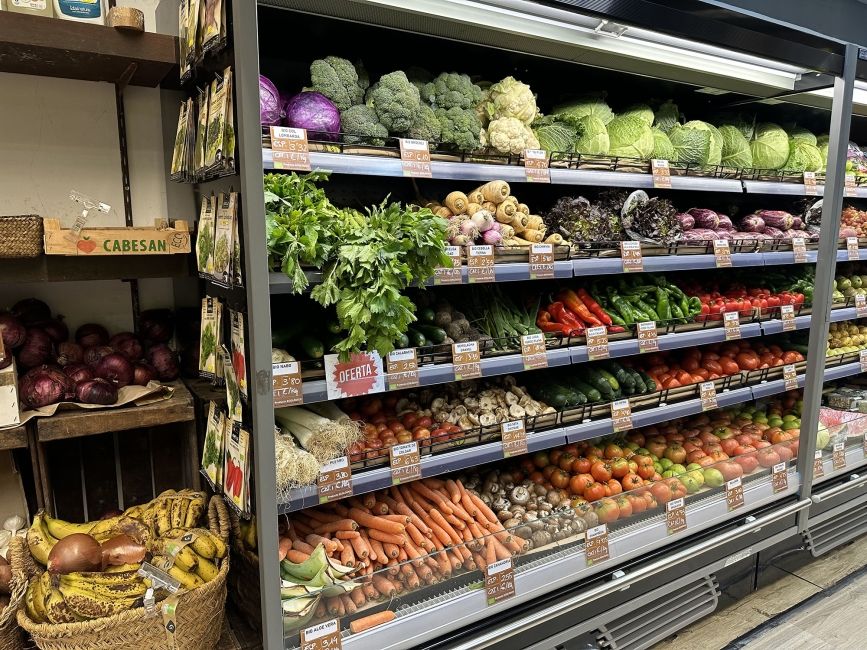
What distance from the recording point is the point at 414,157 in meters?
1.93

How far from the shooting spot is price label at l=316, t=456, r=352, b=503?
179 cm

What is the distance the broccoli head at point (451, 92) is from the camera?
2.17m

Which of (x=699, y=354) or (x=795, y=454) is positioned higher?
(x=699, y=354)

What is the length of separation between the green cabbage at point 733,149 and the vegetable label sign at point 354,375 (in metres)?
2.34

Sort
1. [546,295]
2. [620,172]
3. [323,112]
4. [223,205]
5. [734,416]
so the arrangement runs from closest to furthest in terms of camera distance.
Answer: [223,205] < [323,112] < [620,172] < [546,295] < [734,416]

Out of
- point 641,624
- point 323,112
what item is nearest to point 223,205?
point 323,112

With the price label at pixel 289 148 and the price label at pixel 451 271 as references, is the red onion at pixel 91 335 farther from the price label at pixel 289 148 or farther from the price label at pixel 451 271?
the price label at pixel 451 271

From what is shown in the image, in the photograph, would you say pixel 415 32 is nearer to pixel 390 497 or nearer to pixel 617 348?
pixel 617 348

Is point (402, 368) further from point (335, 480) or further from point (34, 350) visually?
point (34, 350)

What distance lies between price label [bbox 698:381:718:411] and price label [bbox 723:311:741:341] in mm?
247

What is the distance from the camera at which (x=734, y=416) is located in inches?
136

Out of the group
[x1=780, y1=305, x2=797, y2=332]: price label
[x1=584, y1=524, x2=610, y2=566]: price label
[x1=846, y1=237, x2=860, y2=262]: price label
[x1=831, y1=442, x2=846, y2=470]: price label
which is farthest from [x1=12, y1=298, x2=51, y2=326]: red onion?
[x1=846, y1=237, x2=860, y2=262]: price label

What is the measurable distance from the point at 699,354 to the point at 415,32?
2.22 meters

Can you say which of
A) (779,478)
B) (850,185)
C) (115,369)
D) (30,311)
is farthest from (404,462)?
(850,185)
